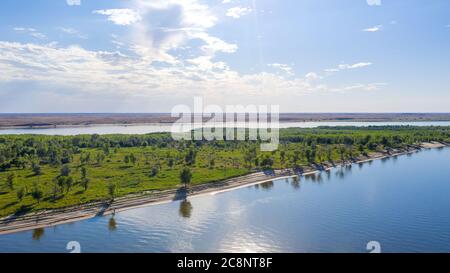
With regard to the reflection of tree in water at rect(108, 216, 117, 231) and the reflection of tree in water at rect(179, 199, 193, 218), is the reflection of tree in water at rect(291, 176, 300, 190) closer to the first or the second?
the reflection of tree in water at rect(179, 199, 193, 218)

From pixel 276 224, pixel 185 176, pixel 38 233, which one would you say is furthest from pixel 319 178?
pixel 38 233

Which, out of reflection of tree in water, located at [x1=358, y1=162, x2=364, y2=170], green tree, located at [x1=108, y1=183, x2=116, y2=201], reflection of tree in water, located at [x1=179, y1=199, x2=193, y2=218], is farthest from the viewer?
reflection of tree in water, located at [x1=358, y1=162, x2=364, y2=170]

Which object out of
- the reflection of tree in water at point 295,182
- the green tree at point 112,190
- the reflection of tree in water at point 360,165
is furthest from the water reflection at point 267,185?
the reflection of tree in water at point 360,165

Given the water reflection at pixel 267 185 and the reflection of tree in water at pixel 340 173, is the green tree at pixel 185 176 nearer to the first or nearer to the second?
the water reflection at pixel 267 185

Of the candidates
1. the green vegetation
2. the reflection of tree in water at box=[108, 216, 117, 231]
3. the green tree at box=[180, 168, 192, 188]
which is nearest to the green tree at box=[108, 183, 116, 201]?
the green vegetation

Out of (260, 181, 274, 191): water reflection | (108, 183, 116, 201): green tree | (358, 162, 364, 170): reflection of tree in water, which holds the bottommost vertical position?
(260, 181, 274, 191): water reflection

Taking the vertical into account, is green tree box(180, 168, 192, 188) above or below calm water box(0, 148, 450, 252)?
above
